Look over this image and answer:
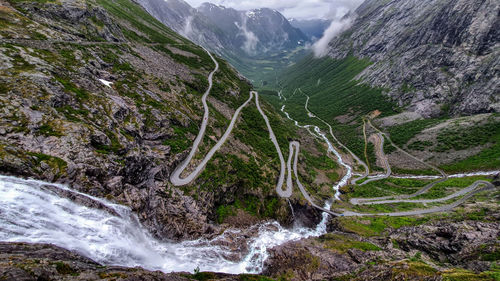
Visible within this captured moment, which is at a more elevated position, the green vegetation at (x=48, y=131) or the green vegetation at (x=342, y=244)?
the green vegetation at (x=342, y=244)

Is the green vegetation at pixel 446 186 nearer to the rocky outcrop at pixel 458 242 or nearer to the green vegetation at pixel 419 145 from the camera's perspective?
the green vegetation at pixel 419 145

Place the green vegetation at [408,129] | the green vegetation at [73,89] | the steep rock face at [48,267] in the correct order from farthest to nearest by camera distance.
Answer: the green vegetation at [408,129] < the green vegetation at [73,89] < the steep rock face at [48,267]

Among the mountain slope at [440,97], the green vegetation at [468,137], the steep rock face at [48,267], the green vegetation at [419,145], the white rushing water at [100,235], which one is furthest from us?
the green vegetation at [419,145]

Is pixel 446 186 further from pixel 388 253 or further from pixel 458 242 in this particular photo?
pixel 388 253

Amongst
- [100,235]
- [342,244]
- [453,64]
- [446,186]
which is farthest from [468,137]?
[100,235]

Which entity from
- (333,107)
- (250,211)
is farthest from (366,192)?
(333,107)

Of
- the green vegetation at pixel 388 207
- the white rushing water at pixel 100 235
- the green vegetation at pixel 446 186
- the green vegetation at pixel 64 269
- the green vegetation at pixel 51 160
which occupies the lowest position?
the white rushing water at pixel 100 235

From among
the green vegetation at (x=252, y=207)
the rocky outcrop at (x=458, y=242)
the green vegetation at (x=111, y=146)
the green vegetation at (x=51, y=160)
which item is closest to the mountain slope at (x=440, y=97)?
the rocky outcrop at (x=458, y=242)

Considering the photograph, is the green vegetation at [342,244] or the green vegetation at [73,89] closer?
the green vegetation at [342,244]

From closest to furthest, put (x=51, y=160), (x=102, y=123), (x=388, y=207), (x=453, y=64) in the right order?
(x=51, y=160), (x=102, y=123), (x=388, y=207), (x=453, y=64)
